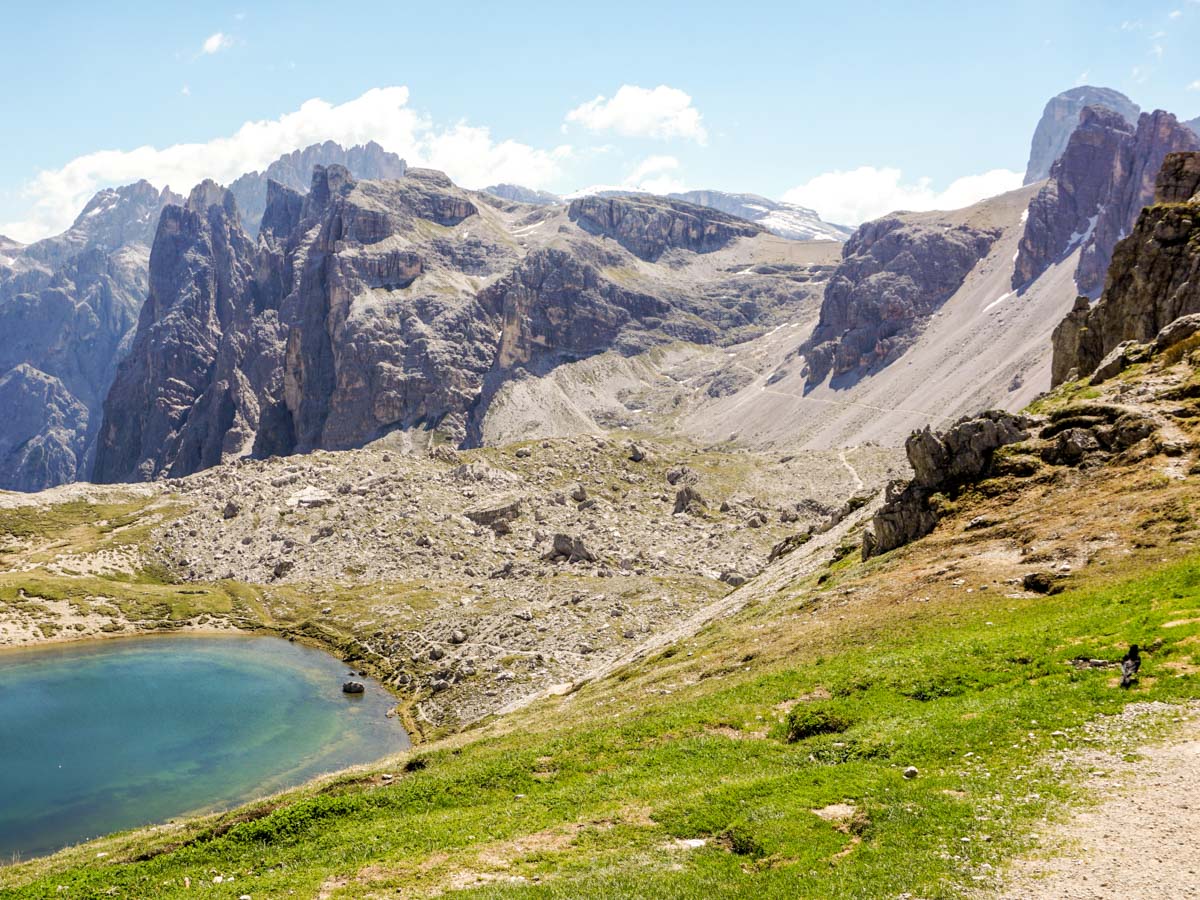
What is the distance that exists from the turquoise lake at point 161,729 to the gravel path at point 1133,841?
58.9 metres

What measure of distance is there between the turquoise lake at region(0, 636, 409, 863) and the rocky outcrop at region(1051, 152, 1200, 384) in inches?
2798

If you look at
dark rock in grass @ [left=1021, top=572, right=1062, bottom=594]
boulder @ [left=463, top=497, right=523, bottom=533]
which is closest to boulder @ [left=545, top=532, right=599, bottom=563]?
boulder @ [left=463, top=497, right=523, bottom=533]

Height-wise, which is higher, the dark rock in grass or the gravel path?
the gravel path

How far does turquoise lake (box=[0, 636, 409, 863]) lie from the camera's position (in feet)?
196

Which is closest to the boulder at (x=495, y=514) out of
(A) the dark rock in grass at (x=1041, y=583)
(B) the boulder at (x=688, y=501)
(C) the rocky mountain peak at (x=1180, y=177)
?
(B) the boulder at (x=688, y=501)

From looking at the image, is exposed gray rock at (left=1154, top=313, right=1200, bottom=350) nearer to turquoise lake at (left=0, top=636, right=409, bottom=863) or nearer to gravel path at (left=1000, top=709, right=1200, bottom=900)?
gravel path at (left=1000, top=709, right=1200, bottom=900)

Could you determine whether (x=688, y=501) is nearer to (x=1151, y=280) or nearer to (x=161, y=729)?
(x=1151, y=280)

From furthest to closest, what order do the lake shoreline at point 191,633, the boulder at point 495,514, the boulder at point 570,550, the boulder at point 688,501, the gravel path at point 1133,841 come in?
the boulder at point 688,501, the boulder at point 495,514, the boulder at point 570,550, the lake shoreline at point 191,633, the gravel path at point 1133,841

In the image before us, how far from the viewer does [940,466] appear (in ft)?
159

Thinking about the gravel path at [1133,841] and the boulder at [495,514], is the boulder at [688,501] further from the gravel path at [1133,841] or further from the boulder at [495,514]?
the gravel path at [1133,841]

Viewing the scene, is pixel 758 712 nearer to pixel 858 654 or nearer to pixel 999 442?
pixel 858 654

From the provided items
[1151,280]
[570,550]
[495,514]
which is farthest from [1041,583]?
[495,514]

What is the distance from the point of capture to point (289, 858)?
23.2 meters

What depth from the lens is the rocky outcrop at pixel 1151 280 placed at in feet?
197
